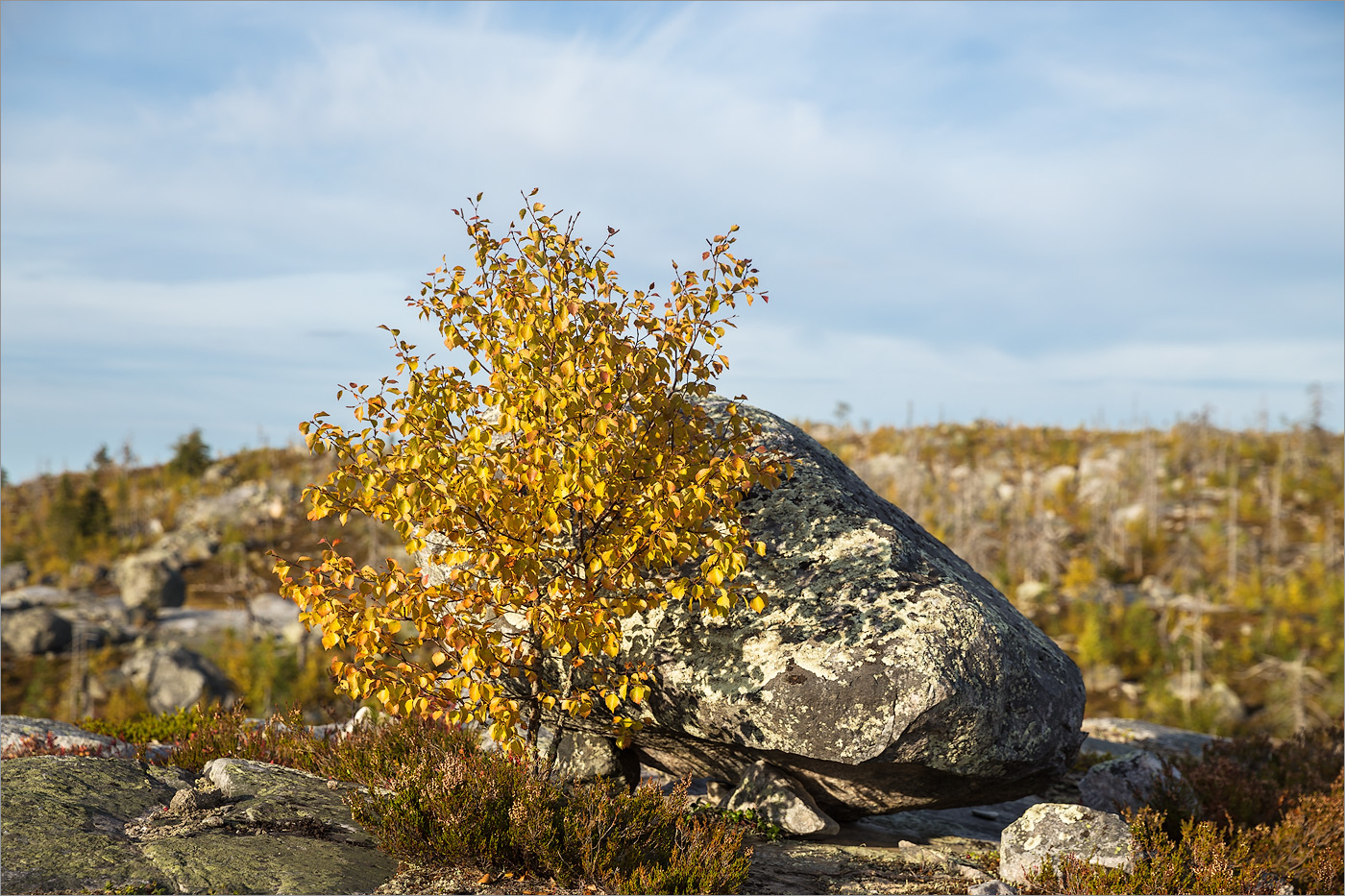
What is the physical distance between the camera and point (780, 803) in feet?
29.0

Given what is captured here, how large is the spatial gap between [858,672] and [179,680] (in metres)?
29.3

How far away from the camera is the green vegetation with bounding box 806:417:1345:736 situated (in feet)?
102

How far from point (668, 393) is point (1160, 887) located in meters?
5.77

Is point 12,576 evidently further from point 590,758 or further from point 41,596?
point 590,758

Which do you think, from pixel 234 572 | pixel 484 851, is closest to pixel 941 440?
pixel 234 572

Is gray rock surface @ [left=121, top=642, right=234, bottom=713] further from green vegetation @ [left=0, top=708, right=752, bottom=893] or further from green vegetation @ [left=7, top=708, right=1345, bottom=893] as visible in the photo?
green vegetation @ [left=0, top=708, right=752, bottom=893]

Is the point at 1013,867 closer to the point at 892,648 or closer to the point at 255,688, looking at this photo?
the point at 892,648

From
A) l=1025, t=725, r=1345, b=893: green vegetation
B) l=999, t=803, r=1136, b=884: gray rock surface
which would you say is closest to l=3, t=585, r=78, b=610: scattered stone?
l=999, t=803, r=1136, b=884: gray rock surface

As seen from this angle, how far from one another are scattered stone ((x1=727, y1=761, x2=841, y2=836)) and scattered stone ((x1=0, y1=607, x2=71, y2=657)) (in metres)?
38.1

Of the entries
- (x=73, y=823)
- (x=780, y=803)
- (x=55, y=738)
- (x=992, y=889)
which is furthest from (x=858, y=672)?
(x=55, y=738)

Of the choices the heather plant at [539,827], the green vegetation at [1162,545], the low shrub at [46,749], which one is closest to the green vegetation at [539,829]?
the heather plant at [539,827]

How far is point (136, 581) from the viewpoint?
41.2 m

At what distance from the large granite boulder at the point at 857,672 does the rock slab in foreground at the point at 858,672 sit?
0.01 m

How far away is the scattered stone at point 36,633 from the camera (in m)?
36.5
